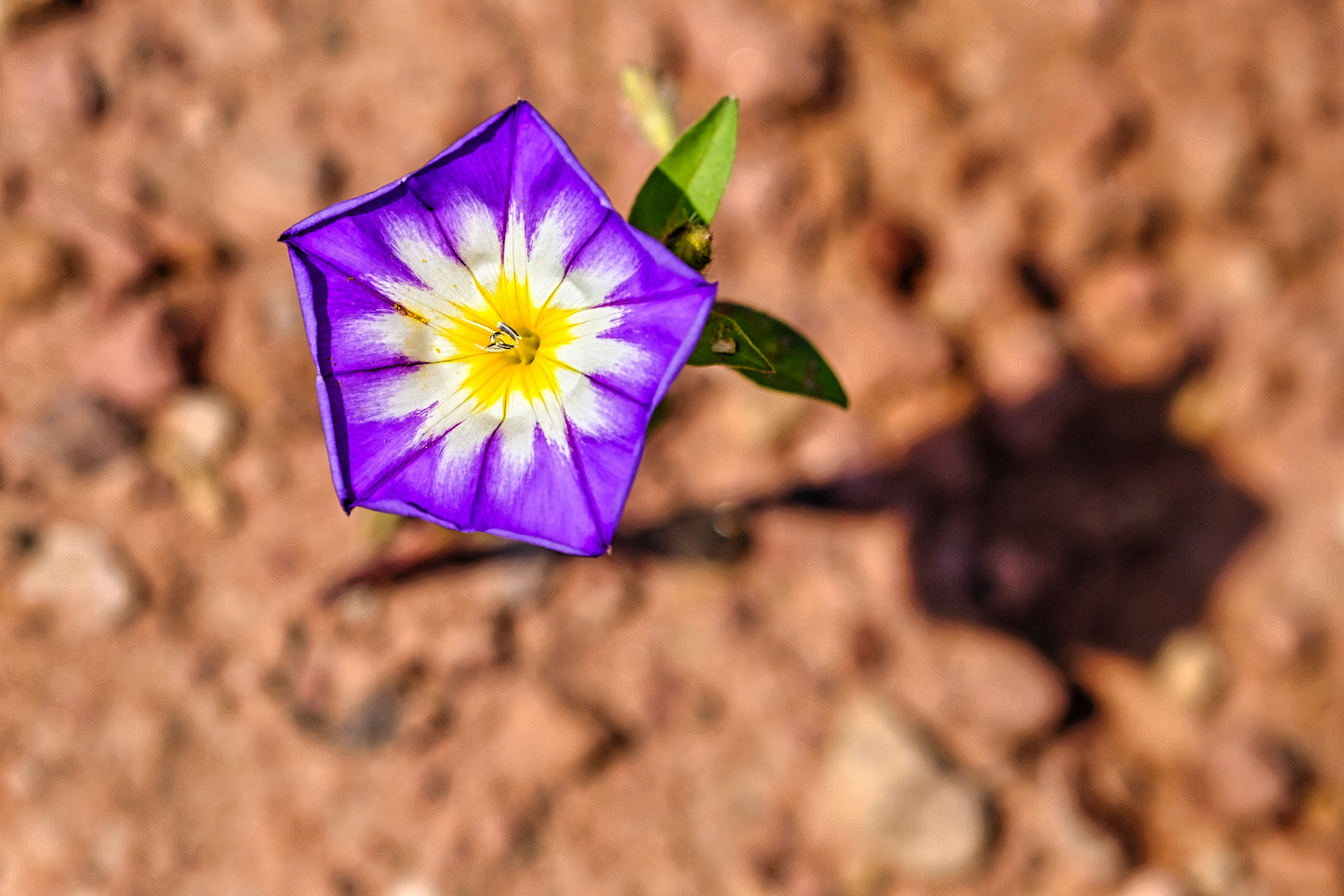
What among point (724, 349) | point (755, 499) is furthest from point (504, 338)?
point (755, 499)

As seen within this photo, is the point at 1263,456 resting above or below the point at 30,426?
below

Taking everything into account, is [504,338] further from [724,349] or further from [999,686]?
[999,686]

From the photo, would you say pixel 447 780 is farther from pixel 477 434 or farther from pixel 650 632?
pixel 477 434

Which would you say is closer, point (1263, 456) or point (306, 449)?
point (306, 449)

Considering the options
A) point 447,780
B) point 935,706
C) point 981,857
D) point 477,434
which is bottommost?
point 981,857

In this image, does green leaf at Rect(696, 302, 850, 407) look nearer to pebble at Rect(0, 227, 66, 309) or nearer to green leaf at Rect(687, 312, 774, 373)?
green leaf at Rect(687, 312, 774, 373)

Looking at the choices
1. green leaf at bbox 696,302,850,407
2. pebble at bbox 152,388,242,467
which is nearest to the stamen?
green leaf at bbox 696,302,850,407

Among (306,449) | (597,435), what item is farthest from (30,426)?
(597,435)

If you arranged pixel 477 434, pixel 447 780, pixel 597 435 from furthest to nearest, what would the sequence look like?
pixel 447 780 < pixel 477 434 < pixel 597 435
